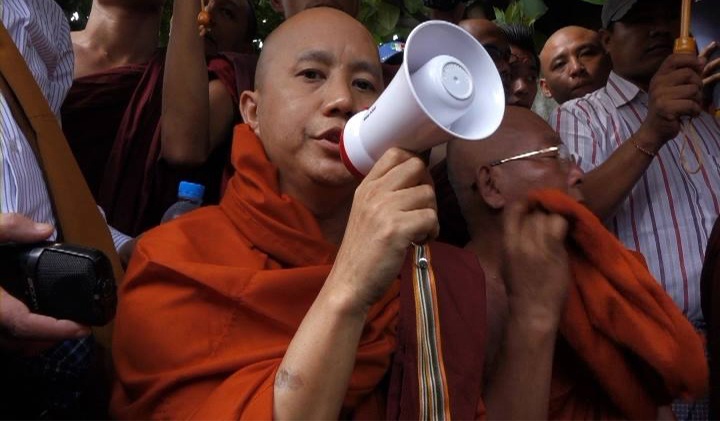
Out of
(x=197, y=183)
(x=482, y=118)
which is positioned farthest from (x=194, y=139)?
(x=482, y=118)

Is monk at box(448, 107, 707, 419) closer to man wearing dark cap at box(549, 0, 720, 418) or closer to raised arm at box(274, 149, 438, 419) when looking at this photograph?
man wearing dark cap at box(549, 0, 720, 418)

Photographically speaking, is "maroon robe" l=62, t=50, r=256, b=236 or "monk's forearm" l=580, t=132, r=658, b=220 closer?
"monk's forearm" l=580, t=132, r=658, b=220

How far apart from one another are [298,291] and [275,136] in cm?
46

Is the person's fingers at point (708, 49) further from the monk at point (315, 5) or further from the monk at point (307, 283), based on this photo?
the monk at point (307, 283)

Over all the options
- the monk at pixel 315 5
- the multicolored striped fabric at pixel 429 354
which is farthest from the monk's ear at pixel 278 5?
the multicolored striped fabric at pixel 429 354

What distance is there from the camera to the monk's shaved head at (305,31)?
7.51 feet

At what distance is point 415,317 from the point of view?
6.37 feet

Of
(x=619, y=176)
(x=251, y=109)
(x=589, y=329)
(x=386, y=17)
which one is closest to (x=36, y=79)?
(x=251, y=109)

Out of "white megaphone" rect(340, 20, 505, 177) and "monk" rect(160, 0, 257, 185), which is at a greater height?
"monk" rect(160, 0, 257, 185)

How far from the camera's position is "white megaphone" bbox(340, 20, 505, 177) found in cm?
152

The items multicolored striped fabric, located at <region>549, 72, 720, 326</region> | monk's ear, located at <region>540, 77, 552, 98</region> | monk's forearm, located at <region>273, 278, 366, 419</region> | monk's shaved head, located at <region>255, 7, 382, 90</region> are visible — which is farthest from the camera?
monk's ear, located at <region>540, 77, 552, 98</region>

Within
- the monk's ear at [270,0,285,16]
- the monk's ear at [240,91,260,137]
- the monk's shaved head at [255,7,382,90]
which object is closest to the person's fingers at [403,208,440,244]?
the monk's shaved head at [255,7,382,90]

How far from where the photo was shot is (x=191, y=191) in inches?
105

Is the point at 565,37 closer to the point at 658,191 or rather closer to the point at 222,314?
the point at 658,191
